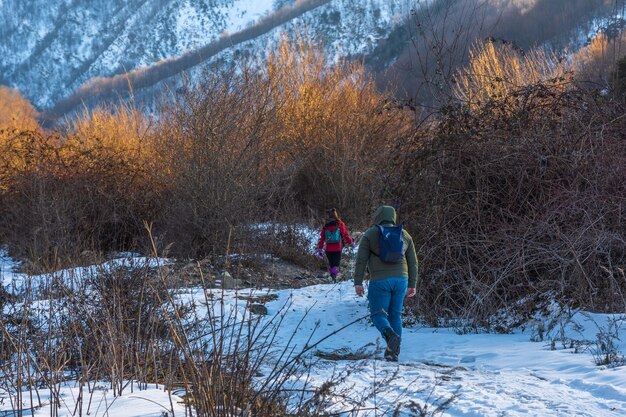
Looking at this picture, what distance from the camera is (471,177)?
881 cm

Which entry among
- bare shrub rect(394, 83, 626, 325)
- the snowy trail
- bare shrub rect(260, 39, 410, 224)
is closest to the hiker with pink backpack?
bare shrub rect(394, 83, 626, 325)

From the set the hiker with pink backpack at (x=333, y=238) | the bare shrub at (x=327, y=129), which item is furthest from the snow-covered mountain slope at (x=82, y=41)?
the hiker with pink backpack at (x=333, y=238)

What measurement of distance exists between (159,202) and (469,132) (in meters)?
10.6

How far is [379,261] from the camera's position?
668 centimetres

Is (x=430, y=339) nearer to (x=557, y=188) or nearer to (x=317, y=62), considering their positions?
(x=557, y=188)

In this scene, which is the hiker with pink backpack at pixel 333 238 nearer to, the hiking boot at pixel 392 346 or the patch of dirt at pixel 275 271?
the patch of dirt at pixel 275 271

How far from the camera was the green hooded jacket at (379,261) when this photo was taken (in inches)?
262

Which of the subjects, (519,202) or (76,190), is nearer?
(519,202)

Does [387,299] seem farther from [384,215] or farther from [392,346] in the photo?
[384,215]

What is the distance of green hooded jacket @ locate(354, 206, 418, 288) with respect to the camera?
665 cm

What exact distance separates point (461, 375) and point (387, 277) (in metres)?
1.34

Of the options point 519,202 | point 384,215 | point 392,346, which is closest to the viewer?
point 392,346

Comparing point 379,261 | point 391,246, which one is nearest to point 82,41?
→ point 379,261

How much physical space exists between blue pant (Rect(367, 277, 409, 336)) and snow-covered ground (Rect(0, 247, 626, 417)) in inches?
13.6
